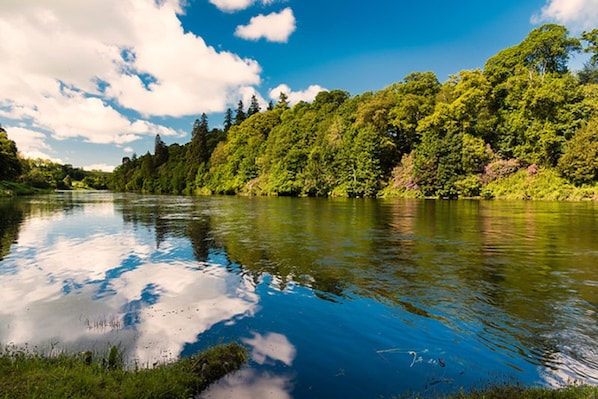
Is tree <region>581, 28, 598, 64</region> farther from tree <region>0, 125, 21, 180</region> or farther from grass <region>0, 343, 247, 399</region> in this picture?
tree <region>0, 125, 21, 180</region>

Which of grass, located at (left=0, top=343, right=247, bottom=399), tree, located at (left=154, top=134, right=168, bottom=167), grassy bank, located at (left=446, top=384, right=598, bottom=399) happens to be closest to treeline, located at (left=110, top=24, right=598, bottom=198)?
grassy bank, located at (left=446, top=384, right=598, bottom=399)

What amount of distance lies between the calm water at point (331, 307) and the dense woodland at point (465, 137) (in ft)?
148

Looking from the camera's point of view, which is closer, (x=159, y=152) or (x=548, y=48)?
(x=548, y=48)

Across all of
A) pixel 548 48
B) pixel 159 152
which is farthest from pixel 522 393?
pixel 159 152

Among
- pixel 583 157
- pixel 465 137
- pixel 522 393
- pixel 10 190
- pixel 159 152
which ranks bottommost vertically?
pixel 522 393

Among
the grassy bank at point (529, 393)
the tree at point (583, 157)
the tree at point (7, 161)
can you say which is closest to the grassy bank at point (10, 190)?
the tree at point (7, 161)

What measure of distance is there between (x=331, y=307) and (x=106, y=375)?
5644 millimetres

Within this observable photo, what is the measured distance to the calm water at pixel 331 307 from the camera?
6246mm

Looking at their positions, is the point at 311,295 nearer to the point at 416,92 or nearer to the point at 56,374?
the point at 56,374

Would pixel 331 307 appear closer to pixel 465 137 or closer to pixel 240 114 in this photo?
pixel 465 137

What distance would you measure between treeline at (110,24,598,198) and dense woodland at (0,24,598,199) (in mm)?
207

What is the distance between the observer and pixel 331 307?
9453 mm

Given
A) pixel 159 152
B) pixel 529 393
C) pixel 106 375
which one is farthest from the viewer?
pixel 159 152

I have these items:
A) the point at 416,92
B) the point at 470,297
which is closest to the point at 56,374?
the point at 470,297
